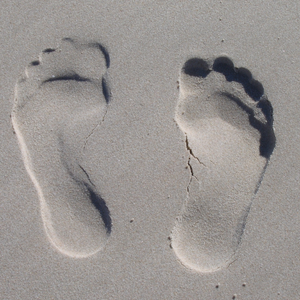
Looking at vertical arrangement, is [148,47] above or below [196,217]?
above

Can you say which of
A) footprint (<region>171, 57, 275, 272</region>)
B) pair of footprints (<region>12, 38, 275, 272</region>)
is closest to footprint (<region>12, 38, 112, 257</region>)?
pair of footprints (<region>12, 38, 275, 272</region>)

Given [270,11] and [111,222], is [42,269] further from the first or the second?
[270,11]

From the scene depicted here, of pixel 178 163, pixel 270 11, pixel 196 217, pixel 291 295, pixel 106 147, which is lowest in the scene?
pixel 291 295

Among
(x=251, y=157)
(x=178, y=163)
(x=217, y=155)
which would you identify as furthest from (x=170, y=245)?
(x=251, y=157)

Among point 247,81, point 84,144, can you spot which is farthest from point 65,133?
point 247,81

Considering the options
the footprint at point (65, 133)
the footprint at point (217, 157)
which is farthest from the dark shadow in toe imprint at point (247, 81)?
the footprint at point (65, 133)

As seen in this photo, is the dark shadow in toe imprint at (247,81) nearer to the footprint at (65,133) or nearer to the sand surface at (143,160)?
the sand surface at (143,160)
